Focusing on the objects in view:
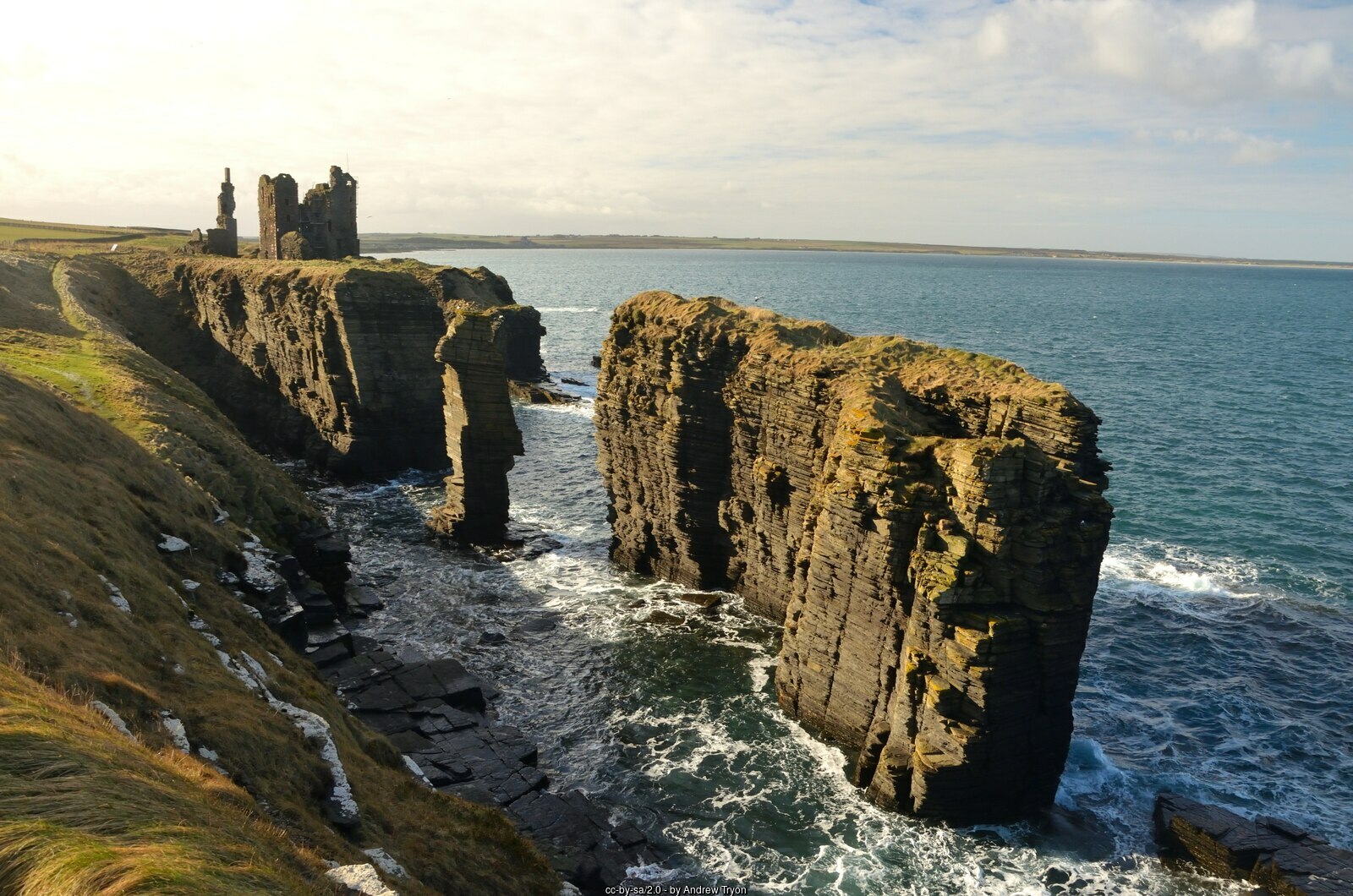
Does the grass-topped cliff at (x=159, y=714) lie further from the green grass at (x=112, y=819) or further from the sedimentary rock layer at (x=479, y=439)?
the sedimentary rock layer at (x=479, y=439)

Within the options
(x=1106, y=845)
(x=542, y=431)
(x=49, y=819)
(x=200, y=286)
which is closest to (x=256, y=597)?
(x=49, y=819)

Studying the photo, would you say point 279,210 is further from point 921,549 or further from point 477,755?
point 921,549

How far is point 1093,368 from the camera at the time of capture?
105250 millimetres

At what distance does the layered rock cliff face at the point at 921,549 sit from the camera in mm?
25406

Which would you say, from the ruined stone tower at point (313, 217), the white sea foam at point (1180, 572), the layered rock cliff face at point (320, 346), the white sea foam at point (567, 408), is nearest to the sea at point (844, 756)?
the white sea foam at point (1180, 572)

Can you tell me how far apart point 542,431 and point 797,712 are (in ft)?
155

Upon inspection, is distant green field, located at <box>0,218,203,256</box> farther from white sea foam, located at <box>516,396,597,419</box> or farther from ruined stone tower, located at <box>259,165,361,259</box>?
white sea foam, located at <box>516,396,597,419</box>

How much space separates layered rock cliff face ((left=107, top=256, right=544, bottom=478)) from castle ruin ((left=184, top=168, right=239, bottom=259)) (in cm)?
779

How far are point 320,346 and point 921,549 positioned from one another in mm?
50292

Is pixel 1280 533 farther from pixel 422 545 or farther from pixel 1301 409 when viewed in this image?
pixel 422 545

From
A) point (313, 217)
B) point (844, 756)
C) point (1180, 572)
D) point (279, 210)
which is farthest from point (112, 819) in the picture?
point (279, 210)

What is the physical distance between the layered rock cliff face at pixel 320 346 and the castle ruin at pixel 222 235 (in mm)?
7787

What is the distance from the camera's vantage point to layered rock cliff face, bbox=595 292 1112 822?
25.4 metres

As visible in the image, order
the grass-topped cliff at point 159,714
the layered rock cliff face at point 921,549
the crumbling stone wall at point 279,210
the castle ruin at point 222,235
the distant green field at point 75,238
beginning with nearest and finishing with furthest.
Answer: the grass-topped cliff at point 159,714
the layered rock cliff face at point 921,549
the crumbling stone wall at point 279,210
the castle ruin at point 222,235
the distant green field at point 75,238
